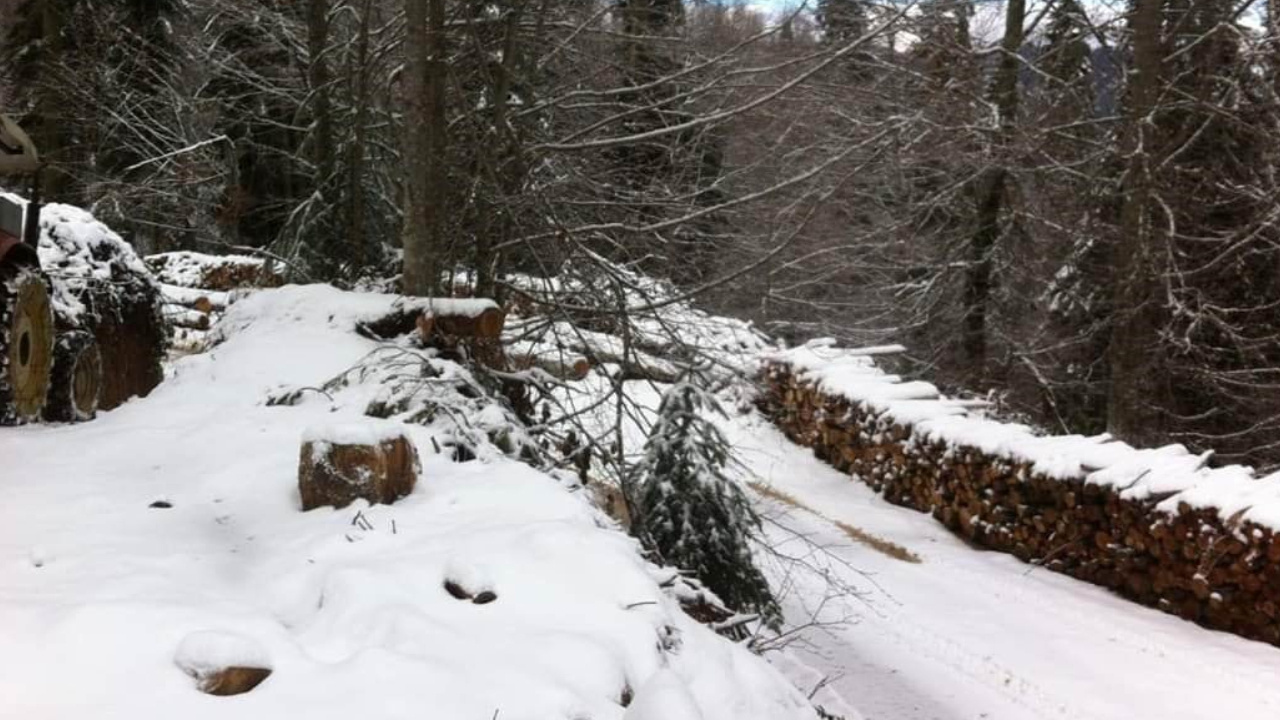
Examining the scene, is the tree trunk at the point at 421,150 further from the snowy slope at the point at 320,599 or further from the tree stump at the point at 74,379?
the snowy slope at the point at 320,599

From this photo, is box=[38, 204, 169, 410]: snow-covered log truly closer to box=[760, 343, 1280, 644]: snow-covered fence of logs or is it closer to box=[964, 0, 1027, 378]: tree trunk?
box=[760, 343, 1280, 644]: snow-covered fence of logs

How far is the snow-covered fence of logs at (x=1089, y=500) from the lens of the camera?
6387 millimetres

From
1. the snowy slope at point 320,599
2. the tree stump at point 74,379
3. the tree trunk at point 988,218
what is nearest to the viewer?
the snowy slope at point 320,599

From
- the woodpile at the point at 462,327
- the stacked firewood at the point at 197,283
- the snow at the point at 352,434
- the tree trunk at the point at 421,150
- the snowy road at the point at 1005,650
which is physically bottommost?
Answer: the snowy road at the point at 1005,650

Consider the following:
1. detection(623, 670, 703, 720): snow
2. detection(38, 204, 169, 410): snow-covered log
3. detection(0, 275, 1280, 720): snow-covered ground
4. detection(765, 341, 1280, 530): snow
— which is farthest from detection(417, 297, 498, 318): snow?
detection(765, 341, 1280, 530): snow

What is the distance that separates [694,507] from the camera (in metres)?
5.13

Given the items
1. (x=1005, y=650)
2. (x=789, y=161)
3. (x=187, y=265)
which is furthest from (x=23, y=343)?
(x=187, y=265)

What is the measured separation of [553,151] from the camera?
289 inches

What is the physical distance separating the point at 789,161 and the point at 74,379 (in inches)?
200

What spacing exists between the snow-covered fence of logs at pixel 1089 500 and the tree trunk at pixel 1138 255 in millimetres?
1611

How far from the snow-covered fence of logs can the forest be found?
1.65m

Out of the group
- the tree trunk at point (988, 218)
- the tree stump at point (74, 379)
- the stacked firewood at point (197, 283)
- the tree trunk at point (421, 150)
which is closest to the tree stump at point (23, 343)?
the tree stump at point (74, 379)

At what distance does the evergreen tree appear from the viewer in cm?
504

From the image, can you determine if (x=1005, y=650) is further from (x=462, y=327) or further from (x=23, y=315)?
(x=23, y=315)
